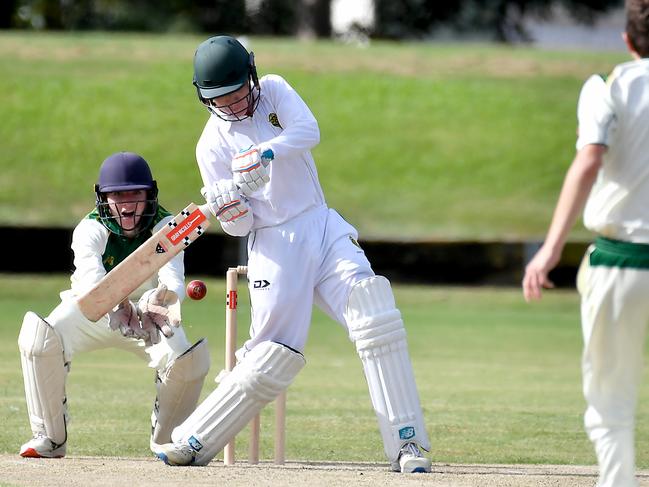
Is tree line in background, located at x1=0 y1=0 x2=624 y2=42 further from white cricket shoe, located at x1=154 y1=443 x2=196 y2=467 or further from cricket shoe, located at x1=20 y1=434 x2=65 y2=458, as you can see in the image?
white cricket shoe, located at x1=154 y1=443 x2=196 y2=467

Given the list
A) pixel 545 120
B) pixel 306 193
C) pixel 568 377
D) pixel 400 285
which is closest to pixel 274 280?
pixel 306 193

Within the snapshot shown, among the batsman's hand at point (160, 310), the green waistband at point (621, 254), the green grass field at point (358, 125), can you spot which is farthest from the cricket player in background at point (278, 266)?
the green grass field at point (358, 125)

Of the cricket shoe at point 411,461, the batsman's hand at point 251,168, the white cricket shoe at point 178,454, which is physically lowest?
the white cricket shoe at point 178,454

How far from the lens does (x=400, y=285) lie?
16469mm

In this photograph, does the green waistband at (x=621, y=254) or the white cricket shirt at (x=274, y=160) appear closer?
the green waistband at (x=621, y=254)

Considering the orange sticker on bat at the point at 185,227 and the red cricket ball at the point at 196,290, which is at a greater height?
the orange sticker on bat at the point at 185,227

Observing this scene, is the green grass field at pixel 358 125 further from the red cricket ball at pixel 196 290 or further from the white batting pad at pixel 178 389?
the red cricket ball at pixel 196 290

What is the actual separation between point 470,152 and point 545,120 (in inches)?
73.4

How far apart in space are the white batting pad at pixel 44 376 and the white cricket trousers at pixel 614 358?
2.34 meters

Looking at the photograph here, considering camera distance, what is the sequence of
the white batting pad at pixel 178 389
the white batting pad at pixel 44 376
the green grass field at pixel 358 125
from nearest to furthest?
the white batting pad at pixel 44 376 < the white batting pad at pixel 178 389 < the green grass field at pixel 358 125

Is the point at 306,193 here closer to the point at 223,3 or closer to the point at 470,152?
the point at 470,152

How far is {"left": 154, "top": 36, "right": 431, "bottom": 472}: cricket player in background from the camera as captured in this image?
539 centimetres

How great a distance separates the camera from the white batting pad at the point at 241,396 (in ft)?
17.7

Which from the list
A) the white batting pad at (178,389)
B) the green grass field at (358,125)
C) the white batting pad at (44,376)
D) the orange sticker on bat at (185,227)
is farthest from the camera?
the green grass field at (358,125)
